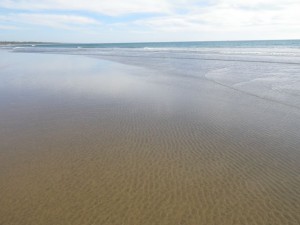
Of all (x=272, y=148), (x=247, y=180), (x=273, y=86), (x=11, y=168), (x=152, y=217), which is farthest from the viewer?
(x=273, y=86)

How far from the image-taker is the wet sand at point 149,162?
4469mm

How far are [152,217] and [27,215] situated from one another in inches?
76.0

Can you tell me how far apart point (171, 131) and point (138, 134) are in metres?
0.97

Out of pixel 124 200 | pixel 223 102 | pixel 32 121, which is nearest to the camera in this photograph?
pixel 124 200

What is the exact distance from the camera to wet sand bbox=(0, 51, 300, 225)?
4469mm

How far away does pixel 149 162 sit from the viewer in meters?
6.19

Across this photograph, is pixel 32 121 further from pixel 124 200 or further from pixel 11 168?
pixel 124 200

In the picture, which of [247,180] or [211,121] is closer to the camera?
[247,180]

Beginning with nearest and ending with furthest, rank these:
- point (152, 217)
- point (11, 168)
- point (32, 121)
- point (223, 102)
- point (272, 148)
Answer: point (152, 217)
point (11, 168)
point (272, 148)
point (32, 121)
point (223, 102)

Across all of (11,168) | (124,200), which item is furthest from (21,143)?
(124,200)

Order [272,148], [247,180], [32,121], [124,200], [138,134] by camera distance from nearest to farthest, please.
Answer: [124,200] → [247,180] → [272,148] → [138,134] → [32,121]

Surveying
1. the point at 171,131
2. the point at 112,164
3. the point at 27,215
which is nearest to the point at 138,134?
the point at 171,131

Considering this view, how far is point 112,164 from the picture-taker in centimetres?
607

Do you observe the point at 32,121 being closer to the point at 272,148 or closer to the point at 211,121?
the point at 211,121
